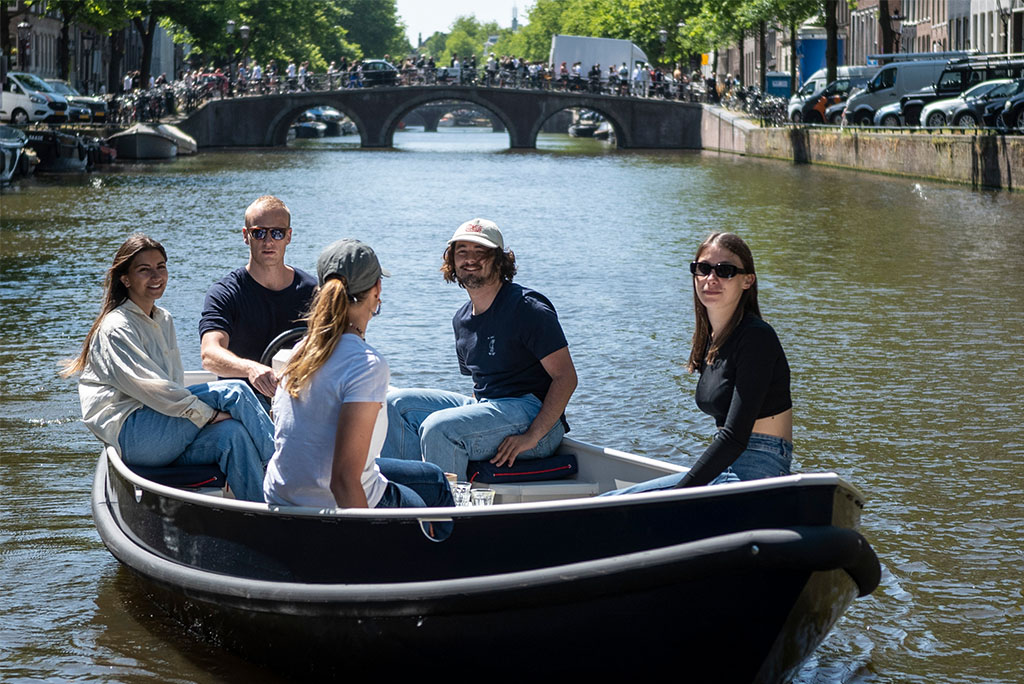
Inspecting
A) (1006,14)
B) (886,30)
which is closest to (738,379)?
(886,30)

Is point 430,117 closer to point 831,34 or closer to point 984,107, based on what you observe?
point 831,34

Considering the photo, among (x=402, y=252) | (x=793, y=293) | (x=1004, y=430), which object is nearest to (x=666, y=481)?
(x=1004, y=430)

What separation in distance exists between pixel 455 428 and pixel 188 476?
971mm

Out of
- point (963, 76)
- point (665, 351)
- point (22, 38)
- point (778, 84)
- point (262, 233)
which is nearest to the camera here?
point (262, 233)

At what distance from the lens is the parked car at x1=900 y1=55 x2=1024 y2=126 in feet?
111

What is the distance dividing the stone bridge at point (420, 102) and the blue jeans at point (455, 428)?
169 ft

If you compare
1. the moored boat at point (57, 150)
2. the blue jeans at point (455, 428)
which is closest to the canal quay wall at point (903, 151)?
the moored boat at point (57, 150)

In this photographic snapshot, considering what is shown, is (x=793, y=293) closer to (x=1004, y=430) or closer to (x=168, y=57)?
(x=1004, y=430)

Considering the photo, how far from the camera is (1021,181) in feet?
89.0

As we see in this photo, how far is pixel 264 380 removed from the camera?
5992 millimetres

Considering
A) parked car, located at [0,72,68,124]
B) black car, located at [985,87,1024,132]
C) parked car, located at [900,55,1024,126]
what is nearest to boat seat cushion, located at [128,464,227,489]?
black car, located at [985,87,1024,132]

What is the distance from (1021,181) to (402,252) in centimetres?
1279

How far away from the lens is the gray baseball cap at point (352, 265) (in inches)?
180

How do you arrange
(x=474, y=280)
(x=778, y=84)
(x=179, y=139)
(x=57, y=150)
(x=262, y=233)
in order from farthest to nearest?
(x=778, y=84), (x=179, y=139), (x=57, y=150), (x=262, y=233), (x=474, y=280)
